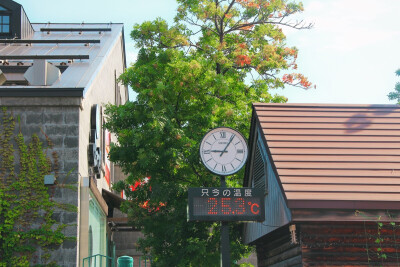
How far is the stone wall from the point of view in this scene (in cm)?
1672

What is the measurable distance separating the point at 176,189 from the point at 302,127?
5746 mm

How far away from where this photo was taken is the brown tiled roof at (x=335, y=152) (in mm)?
11836

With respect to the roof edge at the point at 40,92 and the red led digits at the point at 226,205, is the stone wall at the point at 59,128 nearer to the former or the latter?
the roof edge at the point at 40,92

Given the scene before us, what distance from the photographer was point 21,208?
16359mm

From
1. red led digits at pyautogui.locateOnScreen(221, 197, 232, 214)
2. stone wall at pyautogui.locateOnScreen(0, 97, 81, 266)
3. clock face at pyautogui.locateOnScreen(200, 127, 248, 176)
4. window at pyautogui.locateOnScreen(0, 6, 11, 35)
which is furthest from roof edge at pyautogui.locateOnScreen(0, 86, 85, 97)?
window at pyautogui.locateOnScreen(0, 6, 11, 35)

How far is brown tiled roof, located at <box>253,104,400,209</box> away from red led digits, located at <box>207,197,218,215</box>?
4.91 ft

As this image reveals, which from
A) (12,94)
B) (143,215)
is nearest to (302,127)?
(143,215)

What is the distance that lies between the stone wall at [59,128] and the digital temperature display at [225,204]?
5906 millimetres

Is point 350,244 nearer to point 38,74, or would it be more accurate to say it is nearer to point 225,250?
point 225,250

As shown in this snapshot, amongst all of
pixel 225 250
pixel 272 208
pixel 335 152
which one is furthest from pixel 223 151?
pixel 335 152

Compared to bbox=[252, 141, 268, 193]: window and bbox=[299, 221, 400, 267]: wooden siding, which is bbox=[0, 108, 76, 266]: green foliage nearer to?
bbox=[252, 141, 268, 193]: window

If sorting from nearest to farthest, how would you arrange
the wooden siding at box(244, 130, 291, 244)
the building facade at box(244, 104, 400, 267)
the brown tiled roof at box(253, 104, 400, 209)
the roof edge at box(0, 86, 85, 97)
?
the building facade at box(244, 104, 400, 267) < the brown tiled roof at box(253, 104, 400, 209) < the wooden siding at box(244, 130, 291, 244) < the roof edge at box(0, 86, 85, 97)

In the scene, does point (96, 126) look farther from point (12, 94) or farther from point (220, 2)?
point (220, 2)

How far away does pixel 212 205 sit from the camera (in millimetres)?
12078
